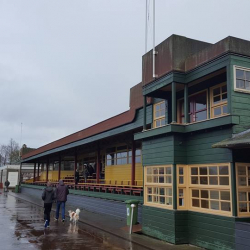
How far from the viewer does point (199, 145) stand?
29.8 ft

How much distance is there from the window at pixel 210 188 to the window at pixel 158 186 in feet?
2.35

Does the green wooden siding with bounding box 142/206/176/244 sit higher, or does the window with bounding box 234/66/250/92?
the window with bounding box 234/66/250/92

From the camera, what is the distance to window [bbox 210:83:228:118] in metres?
9.44

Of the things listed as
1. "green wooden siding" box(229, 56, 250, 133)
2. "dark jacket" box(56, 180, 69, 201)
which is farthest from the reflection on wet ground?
"green wooden siding" box(229, 56, 250, 133)

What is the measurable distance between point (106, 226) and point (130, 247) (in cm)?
350

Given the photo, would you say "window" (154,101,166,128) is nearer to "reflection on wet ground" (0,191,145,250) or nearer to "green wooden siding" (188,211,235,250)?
"green wooden siding" (188,211,235,250)

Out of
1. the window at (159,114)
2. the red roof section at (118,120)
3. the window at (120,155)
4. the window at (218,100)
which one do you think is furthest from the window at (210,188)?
the window at (120,155)

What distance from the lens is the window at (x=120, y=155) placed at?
1761 cm

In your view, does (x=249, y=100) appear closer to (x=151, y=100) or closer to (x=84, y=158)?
(x=151, y=100)

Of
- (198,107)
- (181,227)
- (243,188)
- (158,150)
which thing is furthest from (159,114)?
(243,188)

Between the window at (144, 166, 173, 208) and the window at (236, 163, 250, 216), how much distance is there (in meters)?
2.22

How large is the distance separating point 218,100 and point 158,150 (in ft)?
→ 8.15

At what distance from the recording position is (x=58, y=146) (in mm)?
24422

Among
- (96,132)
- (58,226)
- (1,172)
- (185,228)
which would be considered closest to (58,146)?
(96,132)
